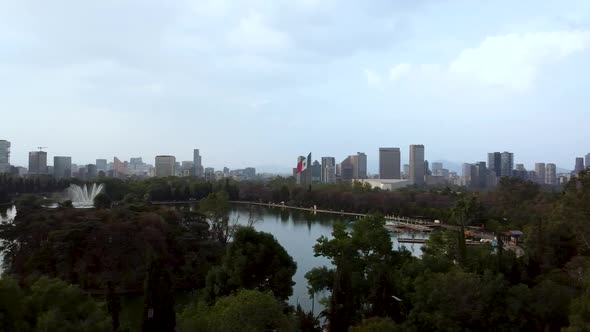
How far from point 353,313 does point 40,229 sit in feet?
38.7

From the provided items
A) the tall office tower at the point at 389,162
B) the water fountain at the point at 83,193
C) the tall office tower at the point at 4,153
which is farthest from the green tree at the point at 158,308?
the tall office tower at the point at 389,162

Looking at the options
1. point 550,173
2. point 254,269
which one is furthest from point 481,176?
point 254,269

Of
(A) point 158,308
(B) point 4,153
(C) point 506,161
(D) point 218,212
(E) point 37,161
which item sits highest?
(B) point 4,153

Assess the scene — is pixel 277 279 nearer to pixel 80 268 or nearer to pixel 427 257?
pixel 427 257

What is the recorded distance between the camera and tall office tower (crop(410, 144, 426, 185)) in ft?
360

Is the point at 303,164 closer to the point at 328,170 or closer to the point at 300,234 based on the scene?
the point at 328,170

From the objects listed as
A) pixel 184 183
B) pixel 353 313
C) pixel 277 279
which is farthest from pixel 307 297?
pixel 184 183

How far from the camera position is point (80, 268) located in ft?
49.3

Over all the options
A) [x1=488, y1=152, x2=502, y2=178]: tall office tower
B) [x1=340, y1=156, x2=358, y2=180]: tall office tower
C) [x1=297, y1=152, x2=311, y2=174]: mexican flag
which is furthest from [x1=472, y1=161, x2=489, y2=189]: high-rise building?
[x1=297, y1=152, x2=311, y2=174]: mexican flag

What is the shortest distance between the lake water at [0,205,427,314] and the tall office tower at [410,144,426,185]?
64606 millimetres

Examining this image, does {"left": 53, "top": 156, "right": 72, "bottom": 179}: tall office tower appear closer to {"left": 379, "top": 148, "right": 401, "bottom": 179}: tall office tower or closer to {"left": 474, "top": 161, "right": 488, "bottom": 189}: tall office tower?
{"left": 379, "top": 148, "right": 401, "bottom": 179}: tall office tower

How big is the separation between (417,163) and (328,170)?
21.0 meters

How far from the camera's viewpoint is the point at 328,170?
113750mm

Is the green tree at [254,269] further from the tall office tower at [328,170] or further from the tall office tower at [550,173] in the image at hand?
the tall office tower at [550,173]
